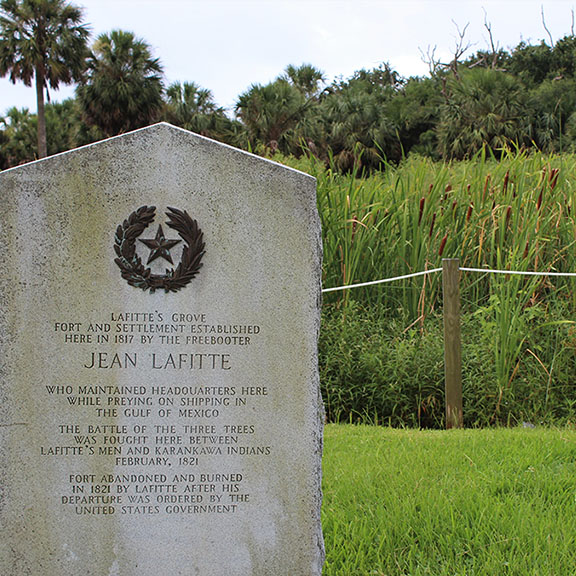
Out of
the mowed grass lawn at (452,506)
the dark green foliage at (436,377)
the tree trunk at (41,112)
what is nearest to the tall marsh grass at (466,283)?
the dark green foliage at (436,377)

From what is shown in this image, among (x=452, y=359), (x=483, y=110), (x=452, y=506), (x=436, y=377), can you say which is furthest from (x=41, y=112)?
(x=452, y=506)

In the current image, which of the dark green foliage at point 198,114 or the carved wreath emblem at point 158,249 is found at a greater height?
the dark green foliage at point 198,114

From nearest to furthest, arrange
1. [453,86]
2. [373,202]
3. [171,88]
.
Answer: [373,202] < [453,86] < [171,88]

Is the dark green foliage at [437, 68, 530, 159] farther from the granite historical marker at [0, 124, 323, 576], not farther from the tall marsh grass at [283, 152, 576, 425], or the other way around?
the granite historical marker at [0, 124, 323, 576]

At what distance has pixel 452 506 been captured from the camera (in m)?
3.34

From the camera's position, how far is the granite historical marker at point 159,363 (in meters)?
2.59

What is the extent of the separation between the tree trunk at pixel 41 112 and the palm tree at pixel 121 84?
223 cm

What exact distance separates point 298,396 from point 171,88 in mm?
30053

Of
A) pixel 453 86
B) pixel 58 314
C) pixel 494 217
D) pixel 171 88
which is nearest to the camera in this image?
pixel 58 314

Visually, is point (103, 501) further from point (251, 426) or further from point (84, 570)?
point (251, 426)

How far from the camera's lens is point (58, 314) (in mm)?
2596

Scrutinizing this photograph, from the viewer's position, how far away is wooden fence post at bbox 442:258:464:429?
5.33 metres

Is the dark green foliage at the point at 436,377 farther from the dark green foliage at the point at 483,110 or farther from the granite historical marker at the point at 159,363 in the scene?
the dark green foliage at the point at 483,110

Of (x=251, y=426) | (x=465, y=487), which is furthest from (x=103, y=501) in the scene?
(x=465, y=487)
